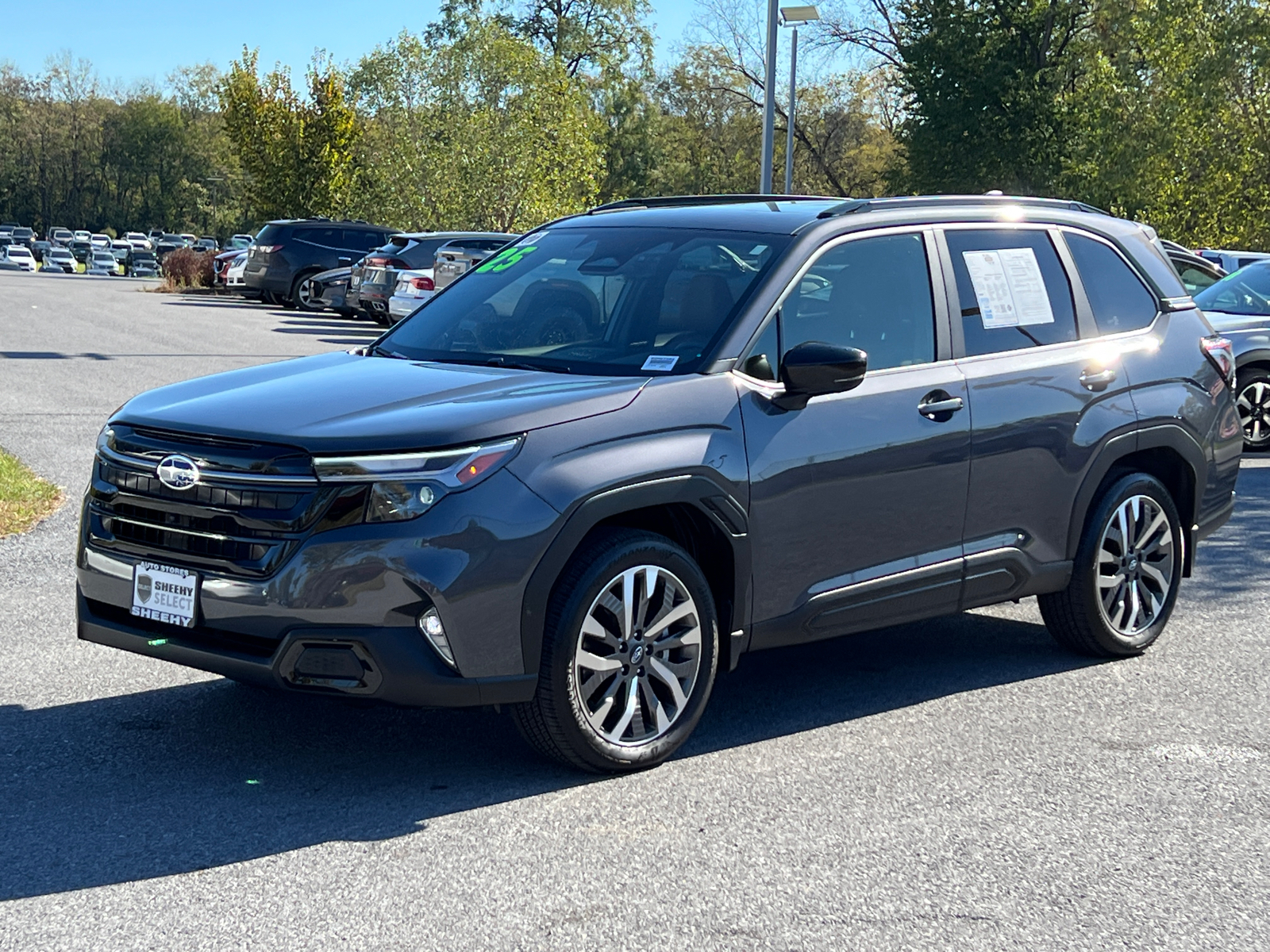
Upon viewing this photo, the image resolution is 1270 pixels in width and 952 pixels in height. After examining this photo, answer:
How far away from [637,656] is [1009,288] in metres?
2.39

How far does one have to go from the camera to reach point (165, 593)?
475 cm

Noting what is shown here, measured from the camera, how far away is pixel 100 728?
5297mm

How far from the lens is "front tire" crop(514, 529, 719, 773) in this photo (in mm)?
4742

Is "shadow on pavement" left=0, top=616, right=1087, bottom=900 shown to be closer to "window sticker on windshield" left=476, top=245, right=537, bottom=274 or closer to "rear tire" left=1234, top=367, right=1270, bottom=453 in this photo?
"window sticker on windshield" left=476, top=245, right=537, bottom=274

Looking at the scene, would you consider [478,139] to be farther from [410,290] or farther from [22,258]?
[22,258]

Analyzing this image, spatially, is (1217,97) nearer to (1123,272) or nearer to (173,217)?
(1123,272)

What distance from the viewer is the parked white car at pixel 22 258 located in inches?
3100

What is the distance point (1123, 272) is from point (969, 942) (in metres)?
3.89

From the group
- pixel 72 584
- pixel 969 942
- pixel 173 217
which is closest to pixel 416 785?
pixel 969 942

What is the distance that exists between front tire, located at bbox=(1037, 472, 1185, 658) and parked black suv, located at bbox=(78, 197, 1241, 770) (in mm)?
15

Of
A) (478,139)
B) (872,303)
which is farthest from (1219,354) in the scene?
(478,139)

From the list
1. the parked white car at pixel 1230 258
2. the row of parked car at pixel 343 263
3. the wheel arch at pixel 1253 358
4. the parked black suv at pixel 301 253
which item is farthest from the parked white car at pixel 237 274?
the wheel arch at pixel 1253 358

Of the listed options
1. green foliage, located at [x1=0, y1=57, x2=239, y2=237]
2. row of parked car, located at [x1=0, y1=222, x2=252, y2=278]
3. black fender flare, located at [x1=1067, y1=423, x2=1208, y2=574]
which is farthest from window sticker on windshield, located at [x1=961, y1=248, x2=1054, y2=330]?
green foliage, located at [x1=0, y1=57, x2=239, y2=237]

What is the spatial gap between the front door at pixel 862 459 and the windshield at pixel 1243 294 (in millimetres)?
8928
